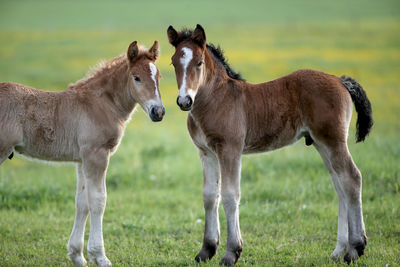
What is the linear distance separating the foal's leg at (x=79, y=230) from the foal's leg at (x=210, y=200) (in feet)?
4.82

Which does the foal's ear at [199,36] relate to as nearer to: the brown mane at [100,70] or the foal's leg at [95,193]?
the brown mane at [100,70]

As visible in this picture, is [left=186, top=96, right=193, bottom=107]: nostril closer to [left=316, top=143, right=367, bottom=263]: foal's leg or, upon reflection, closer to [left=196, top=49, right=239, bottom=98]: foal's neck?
[left=196, top=49, right=239, bottom=98]: foal's neck

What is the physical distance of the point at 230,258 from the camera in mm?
6145

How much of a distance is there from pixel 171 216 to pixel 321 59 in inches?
773

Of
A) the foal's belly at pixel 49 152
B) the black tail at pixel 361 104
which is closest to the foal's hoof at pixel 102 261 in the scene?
the foal's belly at pixel 49 152

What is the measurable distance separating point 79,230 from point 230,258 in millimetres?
1920

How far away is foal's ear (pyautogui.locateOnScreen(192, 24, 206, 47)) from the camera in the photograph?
20.3 ft

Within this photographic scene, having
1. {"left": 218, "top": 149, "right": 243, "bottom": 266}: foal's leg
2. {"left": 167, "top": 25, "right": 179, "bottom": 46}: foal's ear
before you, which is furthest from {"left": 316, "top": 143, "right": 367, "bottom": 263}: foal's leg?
{"left": 167, "top": 25, "right": 179, "bottom": 46}: foal's ear

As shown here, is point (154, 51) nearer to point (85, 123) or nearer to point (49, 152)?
point (85, 123)

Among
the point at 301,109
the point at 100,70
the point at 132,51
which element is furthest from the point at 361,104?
the point at 100,70

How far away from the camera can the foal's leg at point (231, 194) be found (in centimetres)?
617

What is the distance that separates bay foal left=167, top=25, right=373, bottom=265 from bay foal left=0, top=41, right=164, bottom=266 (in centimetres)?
49

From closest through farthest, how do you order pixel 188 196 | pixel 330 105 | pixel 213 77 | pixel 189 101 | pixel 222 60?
pixel 189 101 → pixel 330 105 → pixel 213 77 → pixel 222 60 → pixel 188 196

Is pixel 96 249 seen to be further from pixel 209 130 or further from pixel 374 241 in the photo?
pixel 374 241
